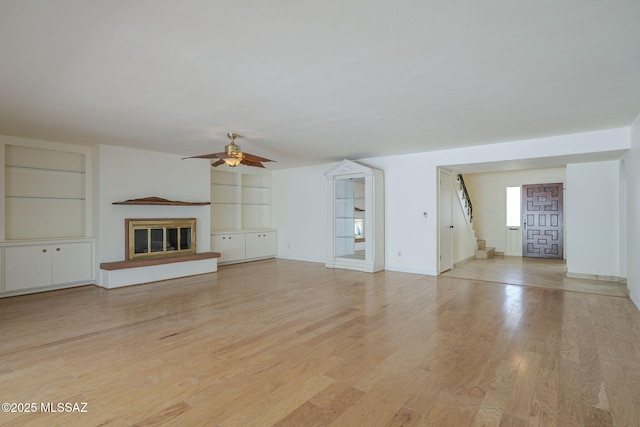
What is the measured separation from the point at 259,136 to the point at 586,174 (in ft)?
18.4

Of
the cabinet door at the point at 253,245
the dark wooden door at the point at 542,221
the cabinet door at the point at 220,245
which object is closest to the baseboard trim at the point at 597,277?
the dark wooden door at the point at 542,221

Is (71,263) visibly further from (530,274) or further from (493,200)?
(493,200)

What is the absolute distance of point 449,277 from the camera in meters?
6.02

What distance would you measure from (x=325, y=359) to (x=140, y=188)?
485 centimetres

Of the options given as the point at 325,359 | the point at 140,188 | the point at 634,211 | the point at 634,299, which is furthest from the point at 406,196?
the point at 140,188

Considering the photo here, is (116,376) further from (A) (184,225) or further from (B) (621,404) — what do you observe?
(A) (184,225)

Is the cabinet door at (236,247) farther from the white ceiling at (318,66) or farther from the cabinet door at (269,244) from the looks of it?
the white ceiling at (318,66)

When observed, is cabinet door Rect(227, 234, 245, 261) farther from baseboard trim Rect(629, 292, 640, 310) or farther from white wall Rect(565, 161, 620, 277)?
baseboard trim Rect(629, 292, 640, 310)

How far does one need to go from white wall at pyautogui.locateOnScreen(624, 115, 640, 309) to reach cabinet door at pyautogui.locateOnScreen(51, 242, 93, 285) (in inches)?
307

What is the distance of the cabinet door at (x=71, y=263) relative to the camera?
5.09 meters

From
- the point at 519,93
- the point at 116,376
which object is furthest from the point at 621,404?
the point at 116,376

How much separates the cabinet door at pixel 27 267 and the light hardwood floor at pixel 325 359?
1.02ft

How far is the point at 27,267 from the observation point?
15.9 feet

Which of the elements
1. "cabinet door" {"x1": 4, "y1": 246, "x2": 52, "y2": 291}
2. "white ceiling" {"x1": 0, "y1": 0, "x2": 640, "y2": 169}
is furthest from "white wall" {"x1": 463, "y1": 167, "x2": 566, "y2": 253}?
"cabinet door" {"x1": 4, "y1": 246, "x2": 52, "y2": 291}
